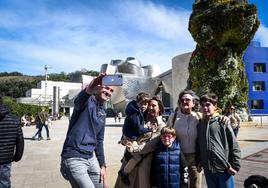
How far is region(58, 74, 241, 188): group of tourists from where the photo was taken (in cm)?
285

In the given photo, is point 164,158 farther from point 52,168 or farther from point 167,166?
point 52,168

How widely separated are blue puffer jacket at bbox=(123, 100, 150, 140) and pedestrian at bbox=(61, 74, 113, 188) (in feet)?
2.23

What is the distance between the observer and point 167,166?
3.30m

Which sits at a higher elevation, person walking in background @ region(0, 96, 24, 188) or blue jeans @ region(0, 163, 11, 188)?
person walking in background @ region(0, 96, 24, 188)

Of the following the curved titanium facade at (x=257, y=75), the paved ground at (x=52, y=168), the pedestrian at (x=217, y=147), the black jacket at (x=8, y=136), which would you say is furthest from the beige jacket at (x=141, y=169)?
the curved titanium facade at (x=257, y=75)

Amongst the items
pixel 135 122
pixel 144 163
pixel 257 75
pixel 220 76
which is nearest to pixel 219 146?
pixel 144 163

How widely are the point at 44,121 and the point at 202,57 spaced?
12.3m

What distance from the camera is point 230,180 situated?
3361 millimetres

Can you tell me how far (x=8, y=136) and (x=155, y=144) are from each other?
1864 millimetres

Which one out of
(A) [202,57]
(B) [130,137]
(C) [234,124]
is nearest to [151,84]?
(A) [202,57]

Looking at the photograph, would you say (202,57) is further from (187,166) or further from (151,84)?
(151,84)

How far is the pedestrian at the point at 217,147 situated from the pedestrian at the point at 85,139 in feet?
3.77

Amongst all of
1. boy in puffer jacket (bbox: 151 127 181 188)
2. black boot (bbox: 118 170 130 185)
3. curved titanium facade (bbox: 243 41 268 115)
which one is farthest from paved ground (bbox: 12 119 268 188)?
curved titanium facade (bbox: 243 41 268 115)

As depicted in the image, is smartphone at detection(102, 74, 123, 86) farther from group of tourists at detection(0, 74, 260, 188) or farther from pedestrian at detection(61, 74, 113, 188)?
group of tourists at detection(0, 74, 260, 188)
